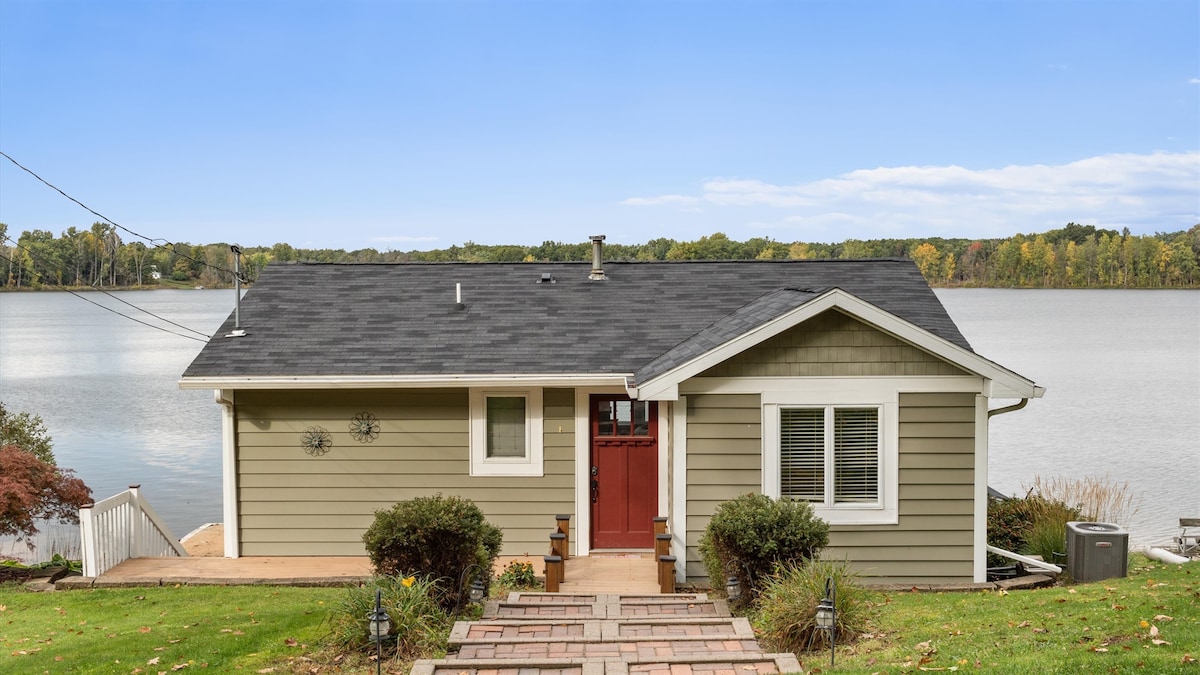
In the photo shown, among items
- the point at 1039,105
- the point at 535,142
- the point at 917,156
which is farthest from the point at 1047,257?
the point at 535,142

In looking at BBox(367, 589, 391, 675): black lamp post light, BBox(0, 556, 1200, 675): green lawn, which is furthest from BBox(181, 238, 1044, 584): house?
BBox(367, 589, 391, 675): black lamp post light

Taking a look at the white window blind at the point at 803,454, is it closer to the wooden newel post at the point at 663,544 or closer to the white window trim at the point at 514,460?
the wooden newel post at the point at 663,544

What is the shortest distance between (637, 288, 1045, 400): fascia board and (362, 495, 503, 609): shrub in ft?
9.60

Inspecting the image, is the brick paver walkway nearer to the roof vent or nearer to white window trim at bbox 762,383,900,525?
white window trim at bbox 762,383,900,525

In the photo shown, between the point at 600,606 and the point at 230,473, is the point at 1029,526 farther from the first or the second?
the point at 230,473

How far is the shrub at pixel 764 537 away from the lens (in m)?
10.0

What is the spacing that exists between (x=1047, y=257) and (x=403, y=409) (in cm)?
9618

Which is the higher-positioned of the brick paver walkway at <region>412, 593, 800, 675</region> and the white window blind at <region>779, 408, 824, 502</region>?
the white window blind at <region>779, 408, 824, 502</region>

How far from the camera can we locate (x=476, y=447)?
13664 mm

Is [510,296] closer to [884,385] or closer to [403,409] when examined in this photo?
[403,409]

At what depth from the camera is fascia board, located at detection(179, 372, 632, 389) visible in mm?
13195

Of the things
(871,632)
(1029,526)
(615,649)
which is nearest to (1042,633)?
(871,632)

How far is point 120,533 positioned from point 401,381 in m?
4.19

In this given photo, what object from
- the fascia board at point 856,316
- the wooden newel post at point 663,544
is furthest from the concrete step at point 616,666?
the fascia board at point 856,316
